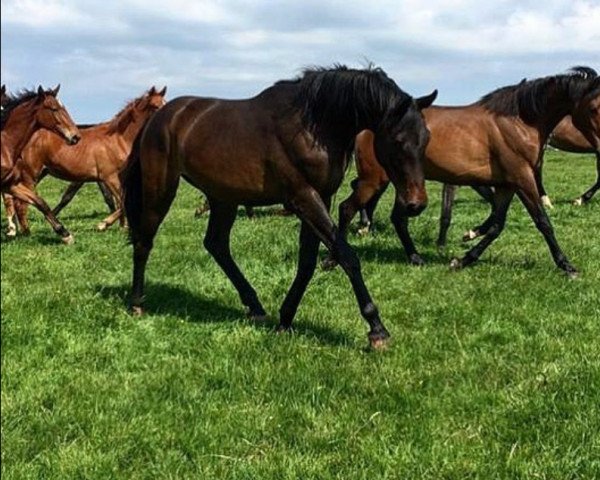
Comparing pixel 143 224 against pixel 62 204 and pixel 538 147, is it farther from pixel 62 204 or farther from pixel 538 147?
pixel 62 204

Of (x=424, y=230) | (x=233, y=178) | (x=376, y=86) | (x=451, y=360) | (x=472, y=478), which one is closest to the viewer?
(x=472, y=478)

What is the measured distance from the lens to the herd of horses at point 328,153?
5.25 metres

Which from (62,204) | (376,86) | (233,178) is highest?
(376,86)

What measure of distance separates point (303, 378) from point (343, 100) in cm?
203

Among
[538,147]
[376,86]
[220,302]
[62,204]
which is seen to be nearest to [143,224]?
[220,302]

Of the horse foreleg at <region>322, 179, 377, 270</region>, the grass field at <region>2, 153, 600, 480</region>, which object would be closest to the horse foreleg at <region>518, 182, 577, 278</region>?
the grass field at <region>2, 153, 600, 480</region>

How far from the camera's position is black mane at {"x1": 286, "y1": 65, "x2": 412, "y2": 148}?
5.20 m

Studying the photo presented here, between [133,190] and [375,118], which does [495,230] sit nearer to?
[375,118]

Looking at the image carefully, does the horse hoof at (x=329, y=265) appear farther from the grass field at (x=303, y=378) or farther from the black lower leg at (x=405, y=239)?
the black lower leg at (x=405, y=239)

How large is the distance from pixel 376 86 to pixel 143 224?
8.35 feet

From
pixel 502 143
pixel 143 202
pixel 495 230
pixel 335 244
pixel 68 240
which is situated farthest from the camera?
pixel 68 240

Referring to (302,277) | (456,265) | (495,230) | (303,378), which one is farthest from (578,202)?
(303,378)

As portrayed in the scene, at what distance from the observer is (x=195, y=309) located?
6.33 metres

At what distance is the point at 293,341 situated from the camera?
5.36 m
